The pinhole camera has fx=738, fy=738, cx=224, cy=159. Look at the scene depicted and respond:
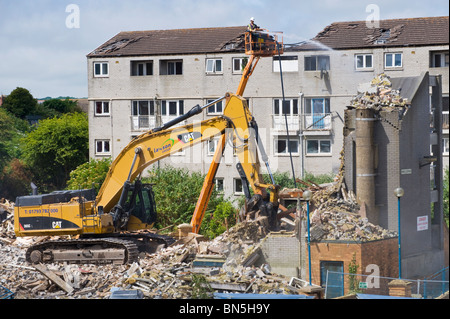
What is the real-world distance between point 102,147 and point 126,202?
38.5ft

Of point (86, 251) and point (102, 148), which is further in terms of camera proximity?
point (102, 148)

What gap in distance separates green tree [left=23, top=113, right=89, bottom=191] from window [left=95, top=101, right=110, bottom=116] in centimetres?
151

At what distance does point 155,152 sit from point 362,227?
6780mm

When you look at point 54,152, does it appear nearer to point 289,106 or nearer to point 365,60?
point 289,106

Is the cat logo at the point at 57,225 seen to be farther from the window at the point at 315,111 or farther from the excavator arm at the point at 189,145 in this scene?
the window at the point at 315,111

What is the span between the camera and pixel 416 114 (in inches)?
916

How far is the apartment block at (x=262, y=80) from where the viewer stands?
32219mm

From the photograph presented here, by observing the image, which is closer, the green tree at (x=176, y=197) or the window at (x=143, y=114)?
the green tree at (x=176, y=197)

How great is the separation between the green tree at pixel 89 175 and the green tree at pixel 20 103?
3.98m

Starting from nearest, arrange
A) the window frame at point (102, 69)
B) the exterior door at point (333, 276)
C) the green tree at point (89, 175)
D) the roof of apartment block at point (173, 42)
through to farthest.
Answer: the exterior door at point (333, 276)
the green tree at point (89, 175)
the roof of apartment block at point (173, 42)
the window frame at point (102, 69)

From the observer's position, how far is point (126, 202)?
23.0 m

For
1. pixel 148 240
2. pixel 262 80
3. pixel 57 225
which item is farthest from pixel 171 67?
pixel 57 225

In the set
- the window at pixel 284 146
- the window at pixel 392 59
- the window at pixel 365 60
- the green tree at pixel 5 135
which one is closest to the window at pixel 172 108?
the window at pixel 284 146

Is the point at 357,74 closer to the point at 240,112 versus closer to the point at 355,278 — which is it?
the point at 240,112
